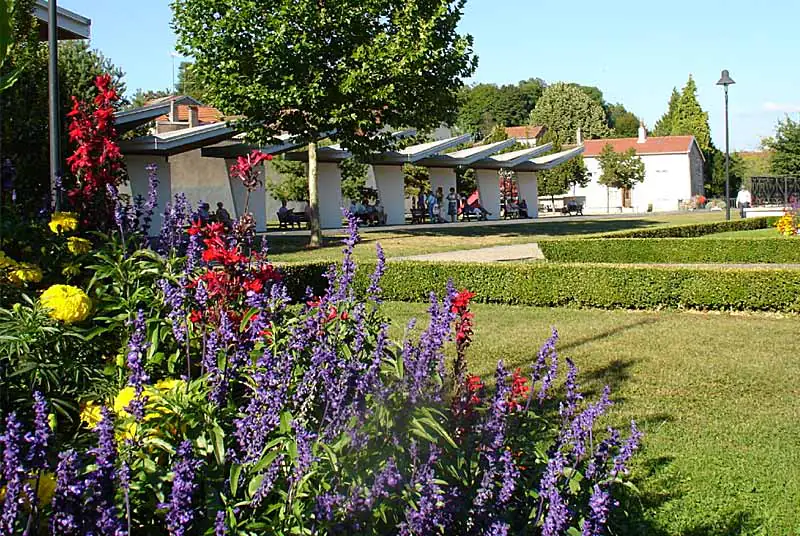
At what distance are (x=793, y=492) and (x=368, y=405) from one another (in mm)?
3117

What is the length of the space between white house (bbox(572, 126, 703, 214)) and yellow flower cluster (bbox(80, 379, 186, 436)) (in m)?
69.4

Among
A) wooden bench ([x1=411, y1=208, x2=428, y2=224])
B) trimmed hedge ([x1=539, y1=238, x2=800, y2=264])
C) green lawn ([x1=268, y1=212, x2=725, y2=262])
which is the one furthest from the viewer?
wooden bench ([x1=411, y1=208, x2=428, y2=224])

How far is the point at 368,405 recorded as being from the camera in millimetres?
2953

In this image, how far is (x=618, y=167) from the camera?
62.8 metres

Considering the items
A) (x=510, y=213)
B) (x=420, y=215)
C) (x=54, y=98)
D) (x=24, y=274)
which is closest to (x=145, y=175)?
(x=420, y=215)

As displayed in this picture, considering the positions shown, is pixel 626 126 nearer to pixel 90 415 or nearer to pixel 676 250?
pixel 676 250

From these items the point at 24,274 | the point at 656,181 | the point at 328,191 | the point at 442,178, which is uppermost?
the point at 656,181

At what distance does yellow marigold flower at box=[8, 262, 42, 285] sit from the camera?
12.7 feet

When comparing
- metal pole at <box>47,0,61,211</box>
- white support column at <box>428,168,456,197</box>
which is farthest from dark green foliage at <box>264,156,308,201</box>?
metal pole at <box>47,0,61,211</box>

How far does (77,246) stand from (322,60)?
18.7 metres

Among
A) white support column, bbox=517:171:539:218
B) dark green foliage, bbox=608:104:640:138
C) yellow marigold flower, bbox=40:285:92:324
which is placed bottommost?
yellow marigold flower, bbox=40:285:92:324

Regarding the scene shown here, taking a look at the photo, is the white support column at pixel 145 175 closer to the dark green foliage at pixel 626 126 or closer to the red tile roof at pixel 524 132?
the red tile roof at pixel 524 132

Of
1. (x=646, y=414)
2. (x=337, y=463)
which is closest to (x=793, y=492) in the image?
(x=646, y=414)

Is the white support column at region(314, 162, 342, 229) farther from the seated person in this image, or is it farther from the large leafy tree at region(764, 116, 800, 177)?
the large leafy tree at region(764, 116, 800, 177)
